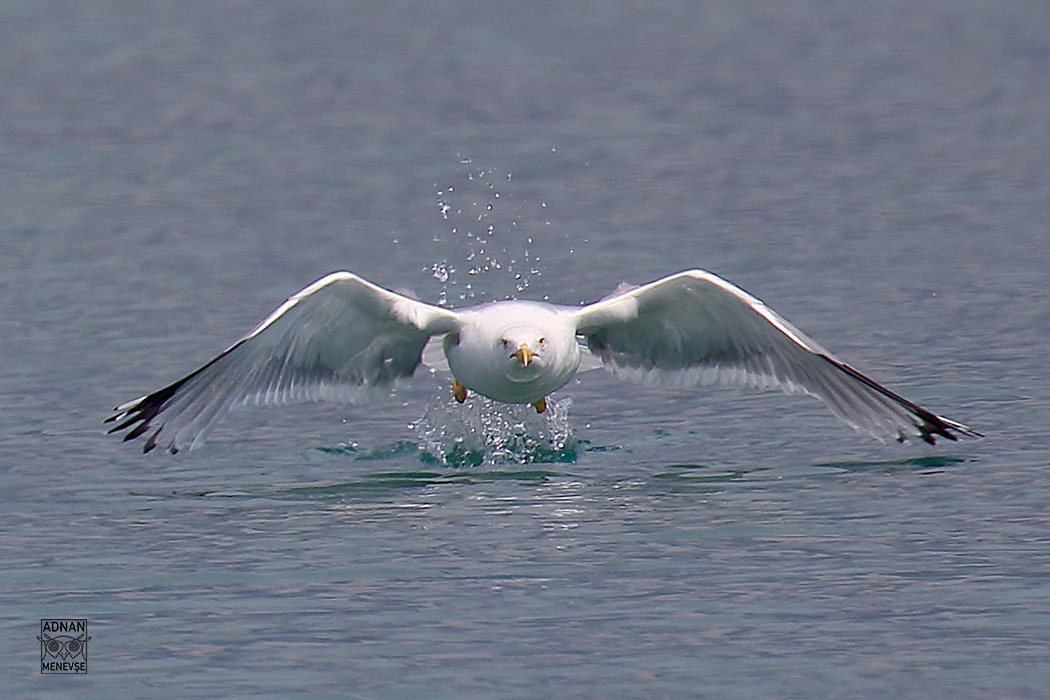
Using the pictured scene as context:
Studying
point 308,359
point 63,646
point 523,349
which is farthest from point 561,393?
point 63,646

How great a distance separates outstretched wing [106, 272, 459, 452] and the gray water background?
0.45m

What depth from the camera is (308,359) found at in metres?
12.4

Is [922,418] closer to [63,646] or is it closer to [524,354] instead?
[524,354]

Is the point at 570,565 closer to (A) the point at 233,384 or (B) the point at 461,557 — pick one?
(B) the point at 461,557

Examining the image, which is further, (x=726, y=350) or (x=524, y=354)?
(x=726, y=350)

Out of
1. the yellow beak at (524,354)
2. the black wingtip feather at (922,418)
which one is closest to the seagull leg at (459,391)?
the yellow beak at (524,354)

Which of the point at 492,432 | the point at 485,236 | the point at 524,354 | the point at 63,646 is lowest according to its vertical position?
the point at 63,646

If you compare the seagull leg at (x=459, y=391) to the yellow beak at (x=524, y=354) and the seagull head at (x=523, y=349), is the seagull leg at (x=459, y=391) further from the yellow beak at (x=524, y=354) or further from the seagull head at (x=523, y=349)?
the yellow beak at (x=524, y=354)

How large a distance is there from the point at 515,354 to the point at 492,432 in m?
1.77

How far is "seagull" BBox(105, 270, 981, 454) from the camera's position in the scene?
11.6 m

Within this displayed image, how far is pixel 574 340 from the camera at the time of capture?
1189 centimetres

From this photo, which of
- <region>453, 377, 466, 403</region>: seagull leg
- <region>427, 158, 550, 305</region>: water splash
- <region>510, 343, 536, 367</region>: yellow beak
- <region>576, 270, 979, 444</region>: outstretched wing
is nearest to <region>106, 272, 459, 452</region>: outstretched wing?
<region>453, 377, 466, 403</region>: seagull leg

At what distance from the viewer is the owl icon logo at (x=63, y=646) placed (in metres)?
8.90

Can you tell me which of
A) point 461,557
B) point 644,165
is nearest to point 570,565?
point 461,557
